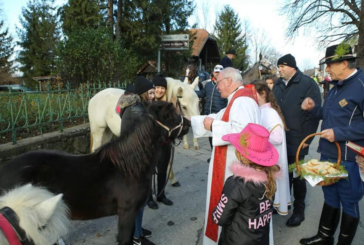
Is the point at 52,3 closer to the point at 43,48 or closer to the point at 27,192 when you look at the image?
the point at 43,48

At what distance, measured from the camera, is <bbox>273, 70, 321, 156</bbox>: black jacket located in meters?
3.34

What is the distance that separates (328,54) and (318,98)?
0.85m

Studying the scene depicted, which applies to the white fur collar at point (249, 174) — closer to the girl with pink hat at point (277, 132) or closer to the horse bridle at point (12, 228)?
the girl with pink hat at point (277, 132)

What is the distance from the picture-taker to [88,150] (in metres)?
5.78

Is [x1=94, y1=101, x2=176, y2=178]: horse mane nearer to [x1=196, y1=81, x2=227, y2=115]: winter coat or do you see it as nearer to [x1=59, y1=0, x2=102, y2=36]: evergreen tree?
[x1=196, y1=81, x2=227, y2=115]: winter coat

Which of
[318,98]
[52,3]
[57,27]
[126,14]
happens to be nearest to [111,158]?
[318,98]

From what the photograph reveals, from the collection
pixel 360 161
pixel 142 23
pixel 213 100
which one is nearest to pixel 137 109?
pixel 360 161

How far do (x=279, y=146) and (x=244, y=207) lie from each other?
150 cm

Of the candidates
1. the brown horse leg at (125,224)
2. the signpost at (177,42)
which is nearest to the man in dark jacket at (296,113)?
the brown horse leg at (125,224)

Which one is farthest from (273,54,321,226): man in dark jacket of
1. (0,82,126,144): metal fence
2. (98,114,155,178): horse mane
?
(0,82,126,144): metal fence

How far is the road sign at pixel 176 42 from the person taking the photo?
35.7 ft

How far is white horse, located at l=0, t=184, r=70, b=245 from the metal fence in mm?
3330

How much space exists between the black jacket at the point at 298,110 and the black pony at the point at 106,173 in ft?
6.20

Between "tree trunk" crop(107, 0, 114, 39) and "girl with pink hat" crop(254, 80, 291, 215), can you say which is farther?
"tree trunk" crop(107, 0, 114, 39)
